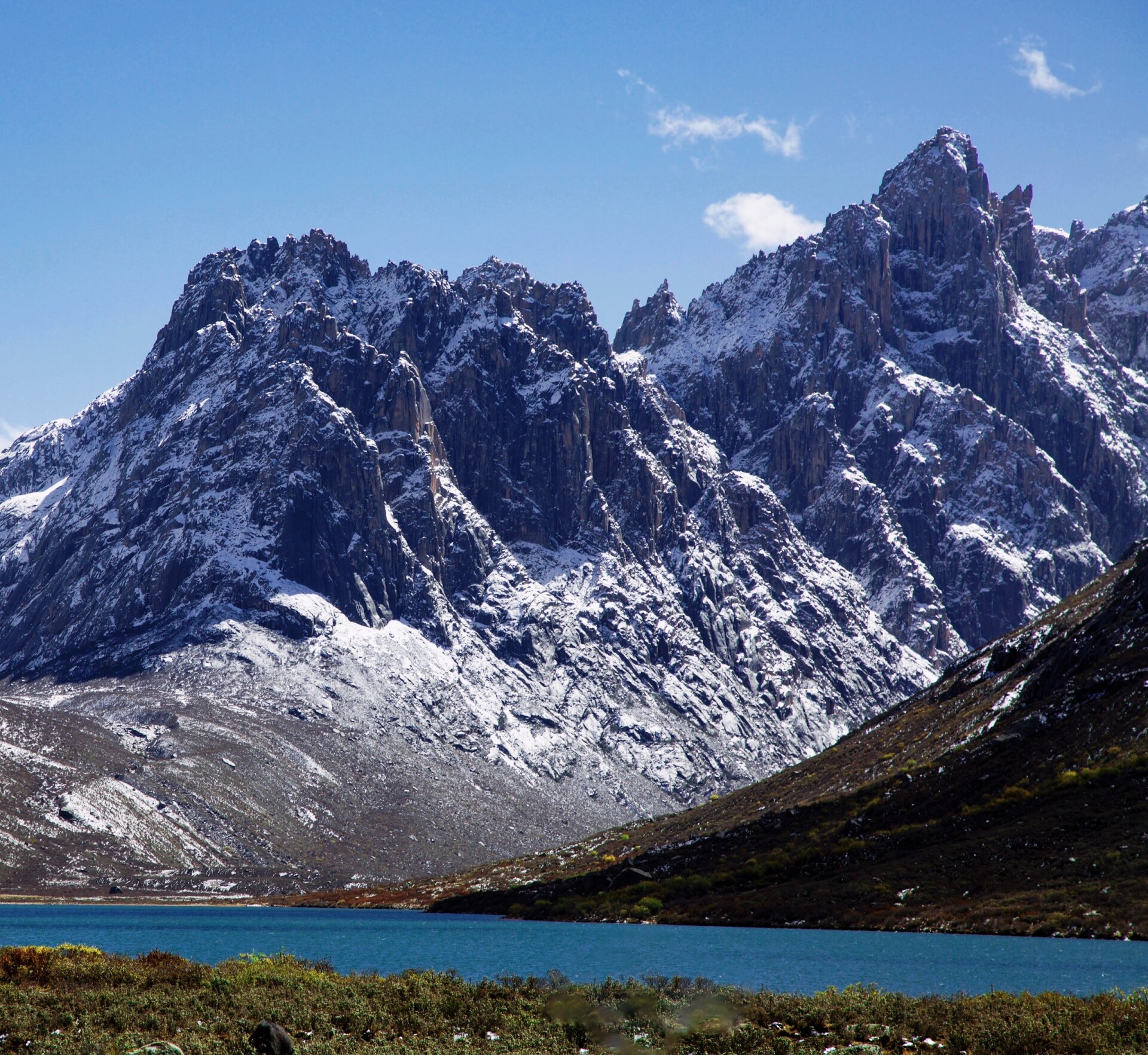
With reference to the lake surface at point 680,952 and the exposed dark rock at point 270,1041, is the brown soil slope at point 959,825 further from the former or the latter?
the exposed dark rock at point 270,1041

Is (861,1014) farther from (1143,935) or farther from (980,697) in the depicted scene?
(980,697)

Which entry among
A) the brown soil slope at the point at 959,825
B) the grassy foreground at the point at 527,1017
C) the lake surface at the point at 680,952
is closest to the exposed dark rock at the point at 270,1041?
the grassy foreground at the point at 527,1017

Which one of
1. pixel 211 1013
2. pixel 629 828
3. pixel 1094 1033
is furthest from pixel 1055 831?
pixel 629 828

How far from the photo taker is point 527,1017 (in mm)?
37375

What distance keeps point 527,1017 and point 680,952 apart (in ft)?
130

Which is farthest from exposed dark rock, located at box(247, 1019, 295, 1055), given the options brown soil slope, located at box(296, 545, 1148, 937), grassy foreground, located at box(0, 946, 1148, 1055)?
brown soil slope, located at box(296, 545, 1148, 937)

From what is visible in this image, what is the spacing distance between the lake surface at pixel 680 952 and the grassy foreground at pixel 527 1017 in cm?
916

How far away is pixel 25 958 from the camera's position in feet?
161

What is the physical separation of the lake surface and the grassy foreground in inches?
361

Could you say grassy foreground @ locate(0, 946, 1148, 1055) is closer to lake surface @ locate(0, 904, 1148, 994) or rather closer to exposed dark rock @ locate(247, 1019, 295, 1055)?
exposed dark rock @ locate(247, 1019, 295, 1055)

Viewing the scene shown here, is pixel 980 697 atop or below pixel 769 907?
atop

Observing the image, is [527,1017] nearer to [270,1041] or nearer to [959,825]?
[270,1041]

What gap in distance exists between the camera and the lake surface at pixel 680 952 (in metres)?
55.0

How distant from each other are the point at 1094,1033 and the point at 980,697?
378 feet
